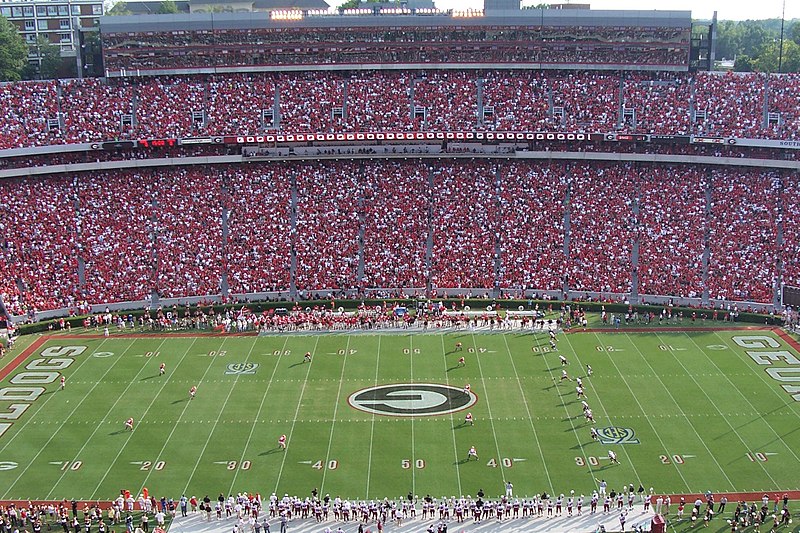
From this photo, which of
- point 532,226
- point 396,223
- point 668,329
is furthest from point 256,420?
point 532,226

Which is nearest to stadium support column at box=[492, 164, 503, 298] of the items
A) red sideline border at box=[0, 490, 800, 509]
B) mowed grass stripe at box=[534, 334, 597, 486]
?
mowed grass stripe at box=[534, 334, 597, 486]

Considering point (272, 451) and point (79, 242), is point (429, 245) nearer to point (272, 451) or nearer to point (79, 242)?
point (79, 242)

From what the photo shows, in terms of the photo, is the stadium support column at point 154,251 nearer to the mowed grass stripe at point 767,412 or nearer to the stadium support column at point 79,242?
the stadium support column at point 79,242

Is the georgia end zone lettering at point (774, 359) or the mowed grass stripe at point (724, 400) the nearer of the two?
the mowed grass stripe at point (724, 400)

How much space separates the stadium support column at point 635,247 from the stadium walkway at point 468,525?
75.2 ft

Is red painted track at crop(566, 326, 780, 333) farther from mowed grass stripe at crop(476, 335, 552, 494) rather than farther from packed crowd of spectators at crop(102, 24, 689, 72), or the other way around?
packed crowd of spectators at crop(102, 24, 689, 72)

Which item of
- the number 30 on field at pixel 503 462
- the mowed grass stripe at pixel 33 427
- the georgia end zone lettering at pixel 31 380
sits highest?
the georgia end zone lettering at pixel 31 380

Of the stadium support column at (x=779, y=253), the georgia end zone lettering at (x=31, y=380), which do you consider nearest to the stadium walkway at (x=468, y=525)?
the georgia end zone lettering at (x=31, y=380)

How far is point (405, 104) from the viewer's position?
207ft

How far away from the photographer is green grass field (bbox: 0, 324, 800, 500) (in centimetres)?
3425

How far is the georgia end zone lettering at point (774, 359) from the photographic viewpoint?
42.2 m

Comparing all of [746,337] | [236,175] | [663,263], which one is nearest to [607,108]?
[663,263]

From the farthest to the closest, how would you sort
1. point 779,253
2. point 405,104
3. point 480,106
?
point 405,104, point 480,106, point 779,253

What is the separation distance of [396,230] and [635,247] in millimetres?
14176
